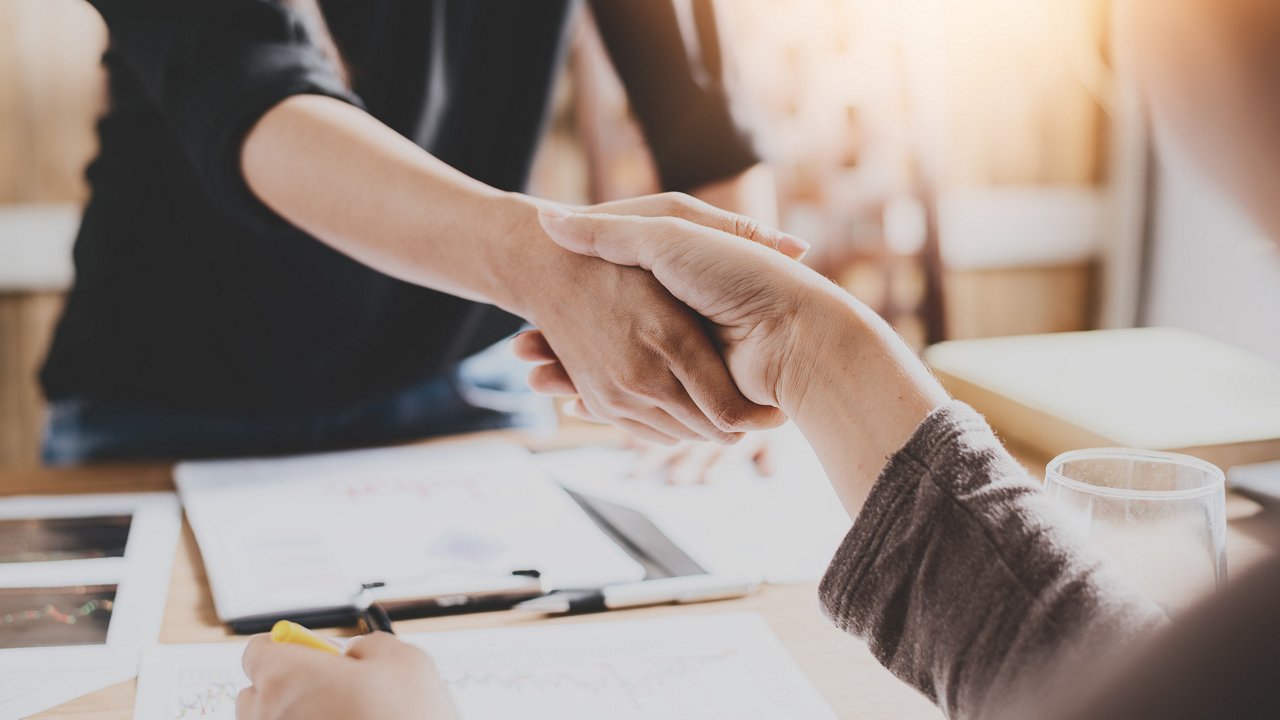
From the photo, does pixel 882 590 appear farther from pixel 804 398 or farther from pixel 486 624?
pixel 486 624

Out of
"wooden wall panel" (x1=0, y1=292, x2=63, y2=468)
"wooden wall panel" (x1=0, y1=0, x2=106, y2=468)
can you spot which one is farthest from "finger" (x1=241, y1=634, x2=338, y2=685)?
"wooden wall panel" (x1=0, y1=292, x2=63, y2=468)

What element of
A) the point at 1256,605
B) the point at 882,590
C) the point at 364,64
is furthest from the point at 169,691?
the point at 364,64

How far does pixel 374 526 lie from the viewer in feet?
2.62

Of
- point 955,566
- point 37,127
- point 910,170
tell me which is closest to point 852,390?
point 955,566

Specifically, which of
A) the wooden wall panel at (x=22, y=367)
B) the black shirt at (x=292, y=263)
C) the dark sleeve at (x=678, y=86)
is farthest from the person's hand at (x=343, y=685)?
the wooden wall panel at (x=22, y=367)

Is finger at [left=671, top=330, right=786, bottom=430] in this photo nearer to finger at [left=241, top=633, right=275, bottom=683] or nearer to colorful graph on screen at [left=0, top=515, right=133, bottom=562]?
finger at [left=241, top=633, right=275, bottom=683]

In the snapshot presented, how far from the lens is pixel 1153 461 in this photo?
1.95 ft

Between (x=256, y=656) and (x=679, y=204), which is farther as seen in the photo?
(x=679, y=204)

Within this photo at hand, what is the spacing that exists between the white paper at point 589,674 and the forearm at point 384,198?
0.29 meters

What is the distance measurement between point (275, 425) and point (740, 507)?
523mm

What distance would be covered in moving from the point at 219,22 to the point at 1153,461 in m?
0.79

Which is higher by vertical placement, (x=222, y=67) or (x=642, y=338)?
(x=222, y=67)

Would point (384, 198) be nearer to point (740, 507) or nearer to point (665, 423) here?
point (665, 423)

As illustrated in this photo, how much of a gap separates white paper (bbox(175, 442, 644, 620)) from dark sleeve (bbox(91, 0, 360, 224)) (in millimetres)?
251
